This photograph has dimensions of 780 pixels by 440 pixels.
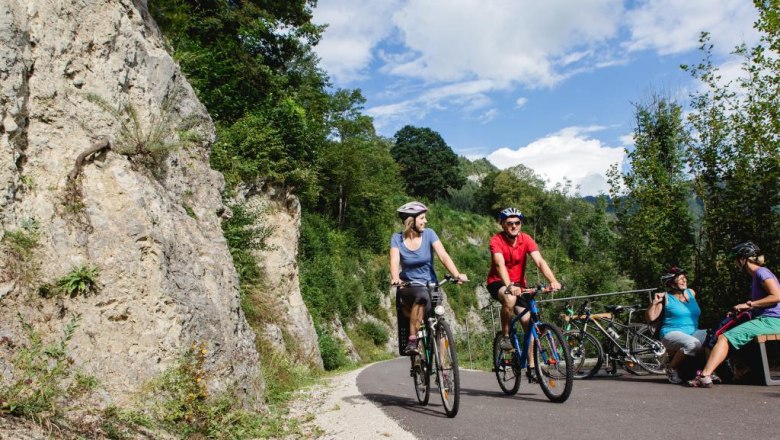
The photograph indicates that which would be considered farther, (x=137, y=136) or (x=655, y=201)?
(x=655, y=201)

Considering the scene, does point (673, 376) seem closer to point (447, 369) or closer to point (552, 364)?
point (552, 364)

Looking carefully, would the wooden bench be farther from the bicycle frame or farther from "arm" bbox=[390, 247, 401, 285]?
"arm" bbox=[390, 247, 401, 285]

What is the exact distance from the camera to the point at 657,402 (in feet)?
18.2

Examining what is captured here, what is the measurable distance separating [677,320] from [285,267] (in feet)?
44.5

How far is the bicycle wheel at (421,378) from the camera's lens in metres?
5.94

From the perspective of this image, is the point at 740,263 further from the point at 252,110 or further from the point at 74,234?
the point at 252,110

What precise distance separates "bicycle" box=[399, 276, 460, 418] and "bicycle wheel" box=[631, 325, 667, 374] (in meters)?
4.31

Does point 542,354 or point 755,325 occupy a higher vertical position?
point 755,325

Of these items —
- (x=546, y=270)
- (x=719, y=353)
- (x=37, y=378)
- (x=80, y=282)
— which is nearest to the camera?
(x=37, y=378)

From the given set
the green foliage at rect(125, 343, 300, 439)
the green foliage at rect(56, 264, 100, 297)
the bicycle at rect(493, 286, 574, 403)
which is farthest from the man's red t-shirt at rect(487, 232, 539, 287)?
the green foliage at rect(56, 264, 100, 297)

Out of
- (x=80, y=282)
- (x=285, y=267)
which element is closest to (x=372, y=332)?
(x=285, y=267)

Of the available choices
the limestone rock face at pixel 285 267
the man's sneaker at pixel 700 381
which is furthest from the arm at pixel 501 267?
the limestone rock face at pixel 285 267

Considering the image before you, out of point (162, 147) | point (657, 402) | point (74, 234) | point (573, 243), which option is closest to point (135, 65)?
point (162, 147)

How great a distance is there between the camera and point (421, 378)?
610 cm
